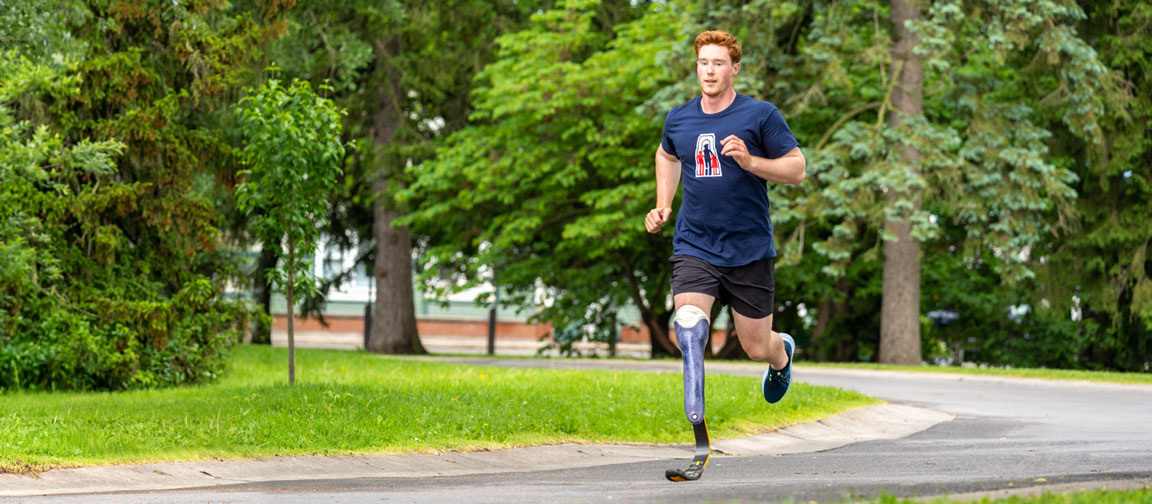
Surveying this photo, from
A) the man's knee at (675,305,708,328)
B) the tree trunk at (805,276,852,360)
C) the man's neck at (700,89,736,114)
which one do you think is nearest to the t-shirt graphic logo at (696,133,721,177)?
the man's neck at (700,89,736,114)

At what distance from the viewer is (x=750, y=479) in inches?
261

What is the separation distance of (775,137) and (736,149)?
441 millimetres

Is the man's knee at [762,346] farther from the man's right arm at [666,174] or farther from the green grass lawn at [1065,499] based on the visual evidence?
the green grass lawn at [1065,499]

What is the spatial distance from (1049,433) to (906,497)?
5.18 m

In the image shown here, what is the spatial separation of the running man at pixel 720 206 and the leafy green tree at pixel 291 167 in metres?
5.01

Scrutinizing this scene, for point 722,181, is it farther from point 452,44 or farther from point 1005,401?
point 452,44

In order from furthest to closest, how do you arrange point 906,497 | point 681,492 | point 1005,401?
1. point 1005,401
2. point 681,492
3. point 906,497

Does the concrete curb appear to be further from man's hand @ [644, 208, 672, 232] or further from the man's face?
the man's face

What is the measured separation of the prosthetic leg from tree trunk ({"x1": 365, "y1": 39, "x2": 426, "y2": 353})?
862 inches

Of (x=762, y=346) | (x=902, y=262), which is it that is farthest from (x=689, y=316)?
(x=902, y=262)

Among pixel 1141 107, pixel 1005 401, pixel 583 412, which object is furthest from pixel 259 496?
pixel 1141 107

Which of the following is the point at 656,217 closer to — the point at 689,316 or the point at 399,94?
the point at 689,316

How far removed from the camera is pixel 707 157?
6.56 meters

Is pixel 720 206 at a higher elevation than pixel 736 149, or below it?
below
